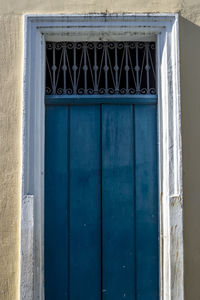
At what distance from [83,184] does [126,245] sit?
2.02ft

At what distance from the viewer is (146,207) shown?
4.02m

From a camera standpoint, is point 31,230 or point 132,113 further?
point 132,113

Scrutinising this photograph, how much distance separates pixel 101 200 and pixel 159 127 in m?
0.77

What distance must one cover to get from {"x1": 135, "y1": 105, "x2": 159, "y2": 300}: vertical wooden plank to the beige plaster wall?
0.28 metres

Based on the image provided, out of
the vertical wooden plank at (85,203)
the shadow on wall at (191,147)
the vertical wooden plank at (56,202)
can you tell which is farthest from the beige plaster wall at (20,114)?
the vertical wooden plank at (85,203)

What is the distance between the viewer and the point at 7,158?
3.90 meters

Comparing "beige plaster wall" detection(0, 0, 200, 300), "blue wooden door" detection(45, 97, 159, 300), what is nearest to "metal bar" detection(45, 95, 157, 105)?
"blue wooden door" detection(45, 97, 159, 300)

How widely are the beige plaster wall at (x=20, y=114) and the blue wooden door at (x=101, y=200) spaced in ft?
0.93

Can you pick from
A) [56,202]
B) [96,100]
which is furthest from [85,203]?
[96,100]

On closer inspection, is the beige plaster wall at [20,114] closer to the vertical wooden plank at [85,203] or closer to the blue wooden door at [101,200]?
the blue wooden door at [101,200]

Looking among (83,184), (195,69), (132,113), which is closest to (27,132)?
(83,184)

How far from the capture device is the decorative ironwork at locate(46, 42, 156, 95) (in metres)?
4.12

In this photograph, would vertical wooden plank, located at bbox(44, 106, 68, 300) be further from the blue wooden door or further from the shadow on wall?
the shadow on wall

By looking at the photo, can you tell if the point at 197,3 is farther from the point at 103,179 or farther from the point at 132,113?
the point at 103,179
